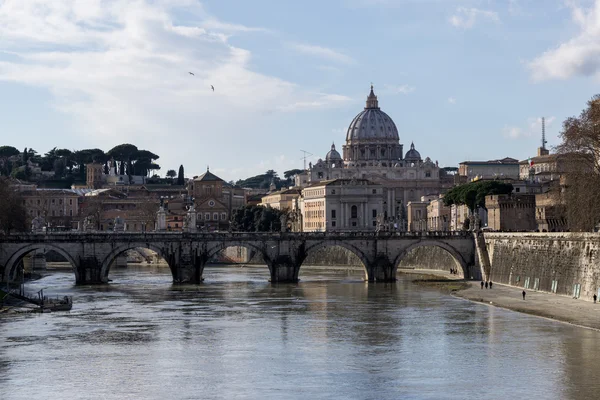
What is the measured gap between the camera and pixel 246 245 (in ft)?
307

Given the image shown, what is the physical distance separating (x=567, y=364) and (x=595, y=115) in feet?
98.8

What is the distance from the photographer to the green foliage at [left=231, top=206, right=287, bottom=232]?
163 meters

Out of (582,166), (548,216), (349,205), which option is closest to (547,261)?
(582,166)

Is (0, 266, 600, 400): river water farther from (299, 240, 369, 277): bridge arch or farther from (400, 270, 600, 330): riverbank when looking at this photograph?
(299, 240, 369, 277): bridge arch

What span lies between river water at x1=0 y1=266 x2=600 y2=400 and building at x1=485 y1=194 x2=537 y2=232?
3043 centimetres

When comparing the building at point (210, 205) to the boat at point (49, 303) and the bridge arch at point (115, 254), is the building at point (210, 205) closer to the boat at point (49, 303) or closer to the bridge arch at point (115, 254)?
the bridge arch at point (115, 254)

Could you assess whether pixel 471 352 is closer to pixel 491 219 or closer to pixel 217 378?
Result: pixel 217 378

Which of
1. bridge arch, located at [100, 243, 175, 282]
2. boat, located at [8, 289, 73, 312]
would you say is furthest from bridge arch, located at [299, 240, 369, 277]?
boat, located at [8, 289, 73, 312]

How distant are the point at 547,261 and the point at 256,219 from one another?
309 feet

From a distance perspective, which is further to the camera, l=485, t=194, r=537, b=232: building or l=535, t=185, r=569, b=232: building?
l=485, t=194, r=537, b=232: building

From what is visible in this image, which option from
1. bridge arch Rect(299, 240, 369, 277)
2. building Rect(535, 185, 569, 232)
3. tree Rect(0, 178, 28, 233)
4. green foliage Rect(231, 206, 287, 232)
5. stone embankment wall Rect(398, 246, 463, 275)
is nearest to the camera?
tree Rect(0, 178, 28, 233)

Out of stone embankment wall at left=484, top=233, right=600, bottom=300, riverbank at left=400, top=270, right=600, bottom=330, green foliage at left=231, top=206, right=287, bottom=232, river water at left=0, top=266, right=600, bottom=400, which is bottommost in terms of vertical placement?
river water at left=0, top=266, right=600, bottom=400

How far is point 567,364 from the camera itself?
46.9m

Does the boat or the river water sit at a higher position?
the boat
